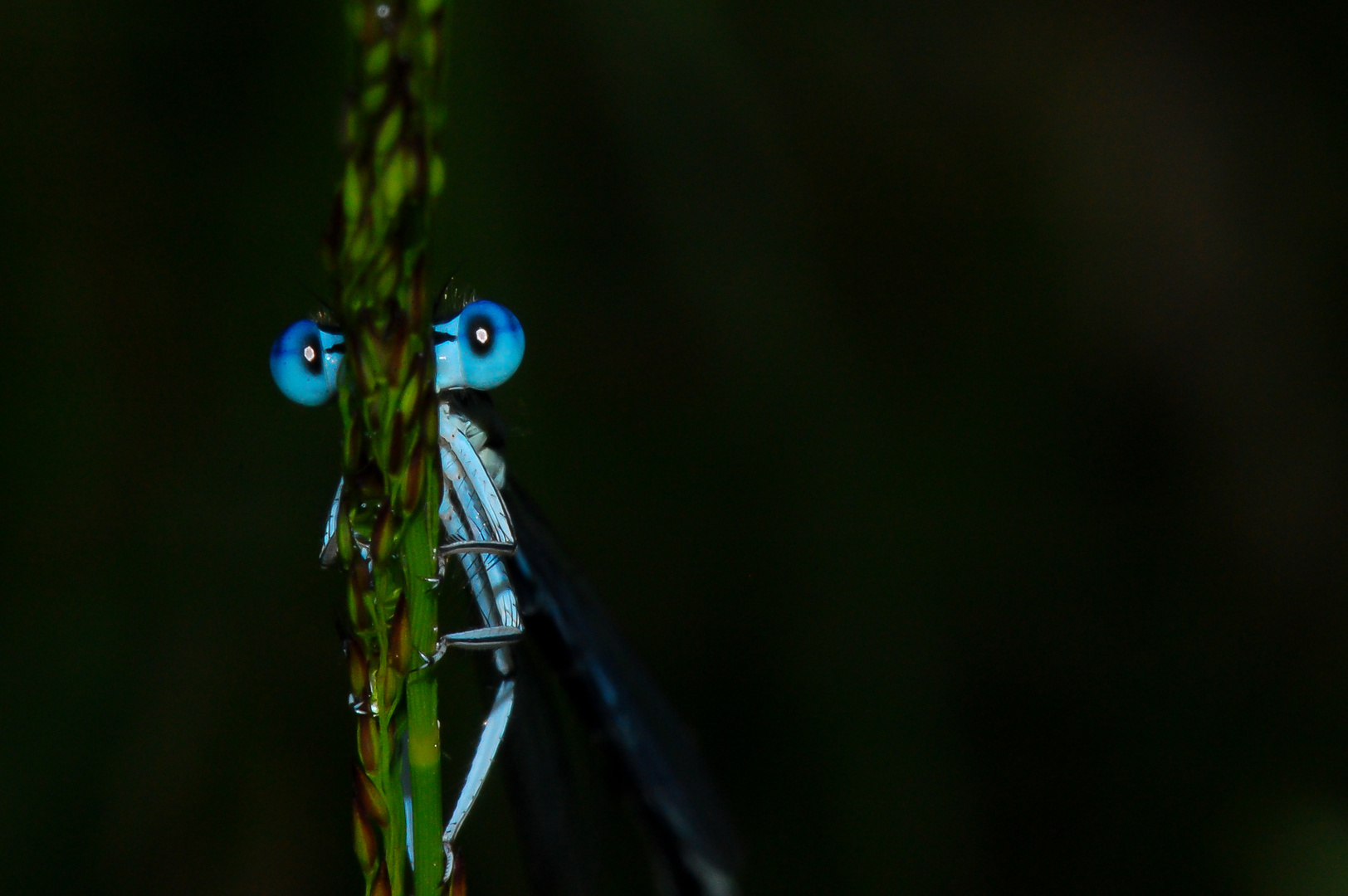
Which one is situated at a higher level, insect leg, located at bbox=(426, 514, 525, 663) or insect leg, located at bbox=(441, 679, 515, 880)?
insect leg, located at bbox=(426, 514, 525, 663)

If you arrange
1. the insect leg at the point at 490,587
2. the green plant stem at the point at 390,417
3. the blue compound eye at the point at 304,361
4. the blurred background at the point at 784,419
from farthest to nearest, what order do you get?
the blurred background at the point at 784,419 < the insect leg at the point at 490,587 < the blue compound eye at the point at 304,361 < the green plant stem at the point at 390,417

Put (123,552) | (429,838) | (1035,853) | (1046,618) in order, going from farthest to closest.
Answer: (1046,618) → (1035,853) → (123,552) → (429,838)

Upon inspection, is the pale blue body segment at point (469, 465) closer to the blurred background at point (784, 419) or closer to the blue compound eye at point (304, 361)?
the blue compound eye at point (304, 361)

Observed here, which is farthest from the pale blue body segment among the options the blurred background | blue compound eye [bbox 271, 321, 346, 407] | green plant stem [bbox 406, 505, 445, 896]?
the blurred background

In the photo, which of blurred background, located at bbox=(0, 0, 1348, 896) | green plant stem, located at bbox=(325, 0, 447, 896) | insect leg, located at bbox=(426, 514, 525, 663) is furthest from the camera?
blurred background, located at bbox=(0, 0, 1348, 896)

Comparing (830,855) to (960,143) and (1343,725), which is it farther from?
(960,143)

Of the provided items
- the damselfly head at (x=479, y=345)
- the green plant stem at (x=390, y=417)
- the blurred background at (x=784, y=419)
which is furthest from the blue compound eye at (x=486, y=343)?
the blurred background at (x=784, y=419)

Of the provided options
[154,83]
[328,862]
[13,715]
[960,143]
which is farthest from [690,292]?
[13,715]

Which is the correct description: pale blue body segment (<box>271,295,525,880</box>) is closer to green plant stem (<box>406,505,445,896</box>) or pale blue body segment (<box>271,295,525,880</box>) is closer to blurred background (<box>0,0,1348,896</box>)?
green plant stem (<box>406,505,445,896</box>)
